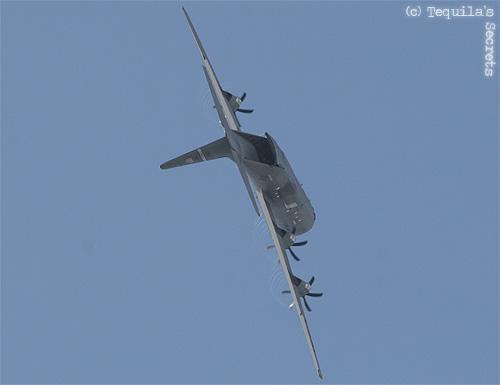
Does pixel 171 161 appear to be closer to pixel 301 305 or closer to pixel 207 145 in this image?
pixel 207 145

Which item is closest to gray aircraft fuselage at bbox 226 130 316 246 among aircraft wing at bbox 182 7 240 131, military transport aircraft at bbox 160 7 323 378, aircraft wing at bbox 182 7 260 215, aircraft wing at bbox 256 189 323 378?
military transport aircraft at bbox 160 7 323 378

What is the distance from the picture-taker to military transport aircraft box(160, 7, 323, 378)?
79875 millimetres

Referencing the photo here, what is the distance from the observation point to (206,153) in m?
82.2

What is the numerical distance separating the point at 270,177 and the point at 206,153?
5.49 meters

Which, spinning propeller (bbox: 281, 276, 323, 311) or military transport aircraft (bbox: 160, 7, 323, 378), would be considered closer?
military transport aircraft (bbox: 160, 7, 323, 378)

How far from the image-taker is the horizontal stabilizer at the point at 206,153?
81562mm

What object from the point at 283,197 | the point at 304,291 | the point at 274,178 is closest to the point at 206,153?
the point at 274,178

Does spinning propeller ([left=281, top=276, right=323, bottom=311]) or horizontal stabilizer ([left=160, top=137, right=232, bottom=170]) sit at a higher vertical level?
horizontal stabilizer ([left=160, top=137, right=232, bottom=170])

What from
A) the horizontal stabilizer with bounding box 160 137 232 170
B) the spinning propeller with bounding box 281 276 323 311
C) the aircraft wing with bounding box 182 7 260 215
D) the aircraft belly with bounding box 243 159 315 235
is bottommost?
the spinning propeller with bounding box 281 276 323 311

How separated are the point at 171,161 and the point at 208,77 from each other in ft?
26.0

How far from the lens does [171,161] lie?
8350cm

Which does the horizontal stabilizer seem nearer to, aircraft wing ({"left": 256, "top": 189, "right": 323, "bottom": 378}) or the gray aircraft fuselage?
the gray aircraft fuselage

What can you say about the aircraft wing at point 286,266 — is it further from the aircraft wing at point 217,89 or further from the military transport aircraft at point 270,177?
the aircraft wing at point 217,89

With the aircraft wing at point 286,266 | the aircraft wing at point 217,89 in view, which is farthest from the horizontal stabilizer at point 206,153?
the aircraft wing at point 286,266
